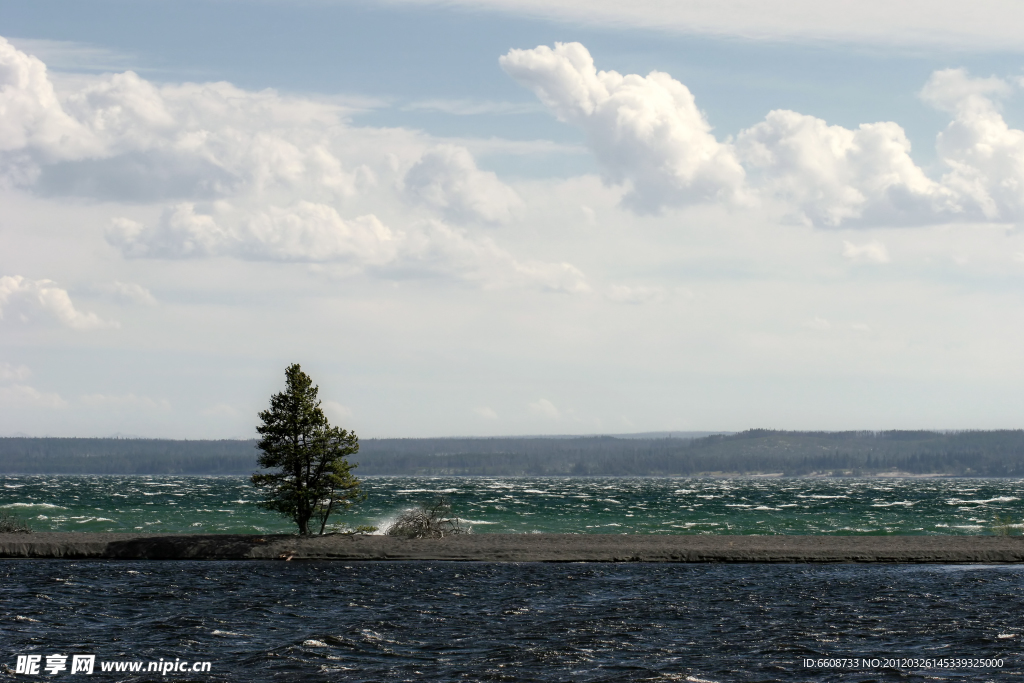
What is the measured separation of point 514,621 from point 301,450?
25.1m

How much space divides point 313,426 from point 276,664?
99.4 feet

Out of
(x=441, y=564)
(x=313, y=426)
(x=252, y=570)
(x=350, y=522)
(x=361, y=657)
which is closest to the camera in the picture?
(x=361, y=657)

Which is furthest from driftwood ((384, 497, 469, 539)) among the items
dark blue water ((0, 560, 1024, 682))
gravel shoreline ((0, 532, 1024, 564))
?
dark blue water ((0, 560, 1024, 682))

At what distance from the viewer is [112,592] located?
43969 millimetres

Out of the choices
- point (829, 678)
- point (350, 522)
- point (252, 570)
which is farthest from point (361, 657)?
point (350, 522)

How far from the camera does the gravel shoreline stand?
57719 mm

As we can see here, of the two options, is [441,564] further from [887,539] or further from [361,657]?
[887,539]

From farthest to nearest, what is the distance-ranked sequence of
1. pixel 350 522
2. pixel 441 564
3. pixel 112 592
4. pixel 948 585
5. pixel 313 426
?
pixel 350 522, pixel 313 426, pixel 441 564, pixel 948 585, pixel 112 592

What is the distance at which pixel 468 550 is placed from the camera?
59281mm

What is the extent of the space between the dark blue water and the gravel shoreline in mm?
3306

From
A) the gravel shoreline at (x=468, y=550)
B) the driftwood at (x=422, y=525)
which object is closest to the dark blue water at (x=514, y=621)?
the gravel shoreline at (x=468, y=550)

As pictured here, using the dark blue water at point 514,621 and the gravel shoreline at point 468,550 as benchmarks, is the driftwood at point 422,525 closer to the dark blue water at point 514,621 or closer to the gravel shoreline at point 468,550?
the gravel shoreline at point 468,550

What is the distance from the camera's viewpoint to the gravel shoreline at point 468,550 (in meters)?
57.7

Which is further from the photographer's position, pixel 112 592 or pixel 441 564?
pixel 441 564
